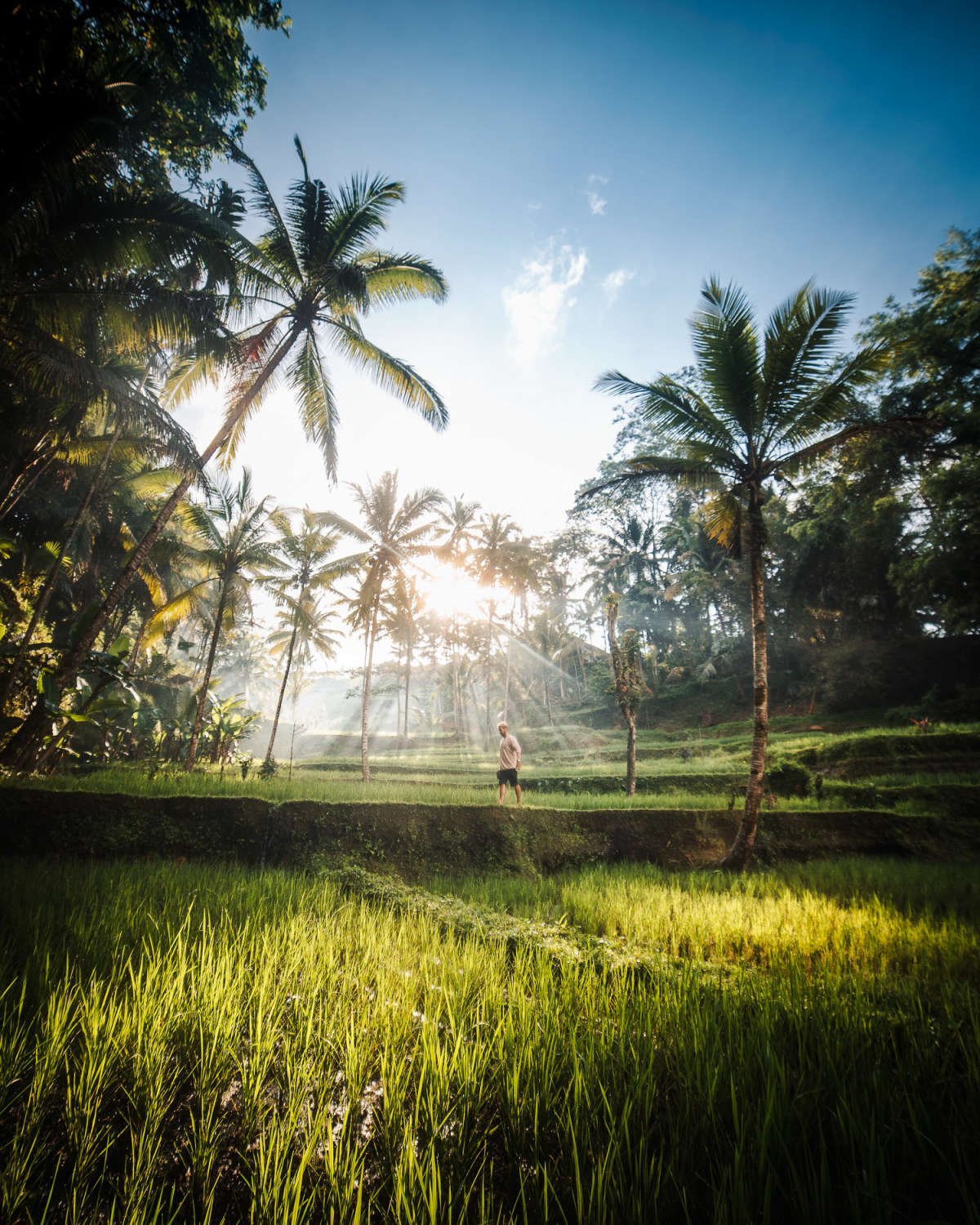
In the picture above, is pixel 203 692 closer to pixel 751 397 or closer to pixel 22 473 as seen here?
pixel 22 473

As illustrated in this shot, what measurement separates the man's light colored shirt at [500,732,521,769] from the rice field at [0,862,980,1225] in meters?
5.31

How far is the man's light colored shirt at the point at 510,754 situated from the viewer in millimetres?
8617

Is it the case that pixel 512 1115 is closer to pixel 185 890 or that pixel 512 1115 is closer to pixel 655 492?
pixel 185 890

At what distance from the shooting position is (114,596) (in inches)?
259

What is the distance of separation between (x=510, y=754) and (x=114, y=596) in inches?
280

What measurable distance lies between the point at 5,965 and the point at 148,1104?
178 centimetres

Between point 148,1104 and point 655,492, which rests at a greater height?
point 655,492

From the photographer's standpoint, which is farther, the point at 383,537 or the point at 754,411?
the point at 383,537

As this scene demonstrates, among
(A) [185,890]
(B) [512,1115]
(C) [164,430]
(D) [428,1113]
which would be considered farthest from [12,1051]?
(C) [164,430]

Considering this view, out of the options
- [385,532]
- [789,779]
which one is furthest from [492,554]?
[789,779]

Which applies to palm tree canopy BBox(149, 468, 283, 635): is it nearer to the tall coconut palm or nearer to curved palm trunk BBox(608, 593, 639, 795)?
the tall coconut palm

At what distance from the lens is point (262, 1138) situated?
1394mm

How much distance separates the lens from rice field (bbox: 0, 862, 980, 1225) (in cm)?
127

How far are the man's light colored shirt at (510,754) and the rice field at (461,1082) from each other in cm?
531
